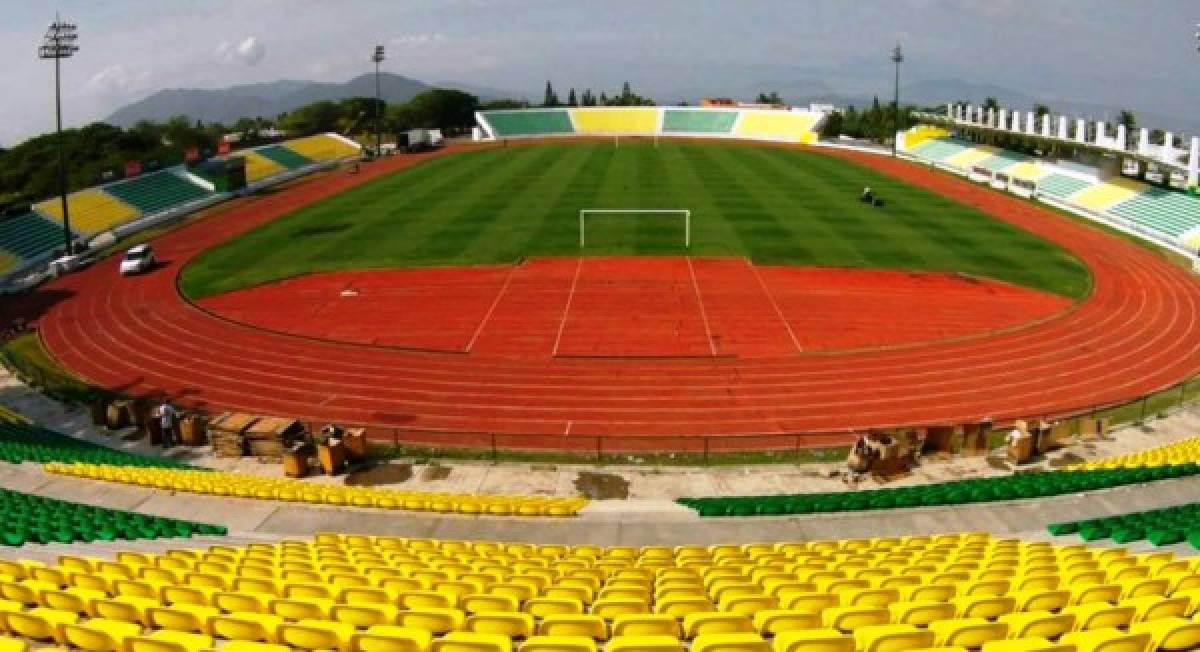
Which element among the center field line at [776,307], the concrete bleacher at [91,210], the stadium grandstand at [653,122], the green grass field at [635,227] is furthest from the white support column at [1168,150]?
the concrete bleacher at [91,210]

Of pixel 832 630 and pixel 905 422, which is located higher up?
pixel 832 630

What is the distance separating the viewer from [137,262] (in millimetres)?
43125

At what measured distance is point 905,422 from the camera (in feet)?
79.2

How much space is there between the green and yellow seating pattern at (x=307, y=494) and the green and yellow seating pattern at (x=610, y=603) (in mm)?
4023

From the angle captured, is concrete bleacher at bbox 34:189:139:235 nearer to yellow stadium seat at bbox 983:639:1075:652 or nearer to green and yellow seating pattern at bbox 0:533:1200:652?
green and yellow seating pattern at bbox 0:533:1200:652

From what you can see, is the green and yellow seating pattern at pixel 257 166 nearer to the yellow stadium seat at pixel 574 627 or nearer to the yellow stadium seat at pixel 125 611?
the yellow stadium seat at pixel 125 611

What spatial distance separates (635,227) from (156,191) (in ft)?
127

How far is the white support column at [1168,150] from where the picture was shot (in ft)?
156

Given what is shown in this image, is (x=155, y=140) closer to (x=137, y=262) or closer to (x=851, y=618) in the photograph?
(x=137, y=262)

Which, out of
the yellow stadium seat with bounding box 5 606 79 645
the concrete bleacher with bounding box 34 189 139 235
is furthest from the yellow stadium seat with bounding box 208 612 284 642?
the concrete bleacher with bounding box 34 189 139 235

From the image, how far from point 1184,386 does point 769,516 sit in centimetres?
1814

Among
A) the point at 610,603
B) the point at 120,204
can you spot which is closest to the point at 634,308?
the point at 610,603

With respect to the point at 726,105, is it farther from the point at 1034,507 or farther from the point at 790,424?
the point at 1034,507

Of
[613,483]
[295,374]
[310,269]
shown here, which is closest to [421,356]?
[295,374]
